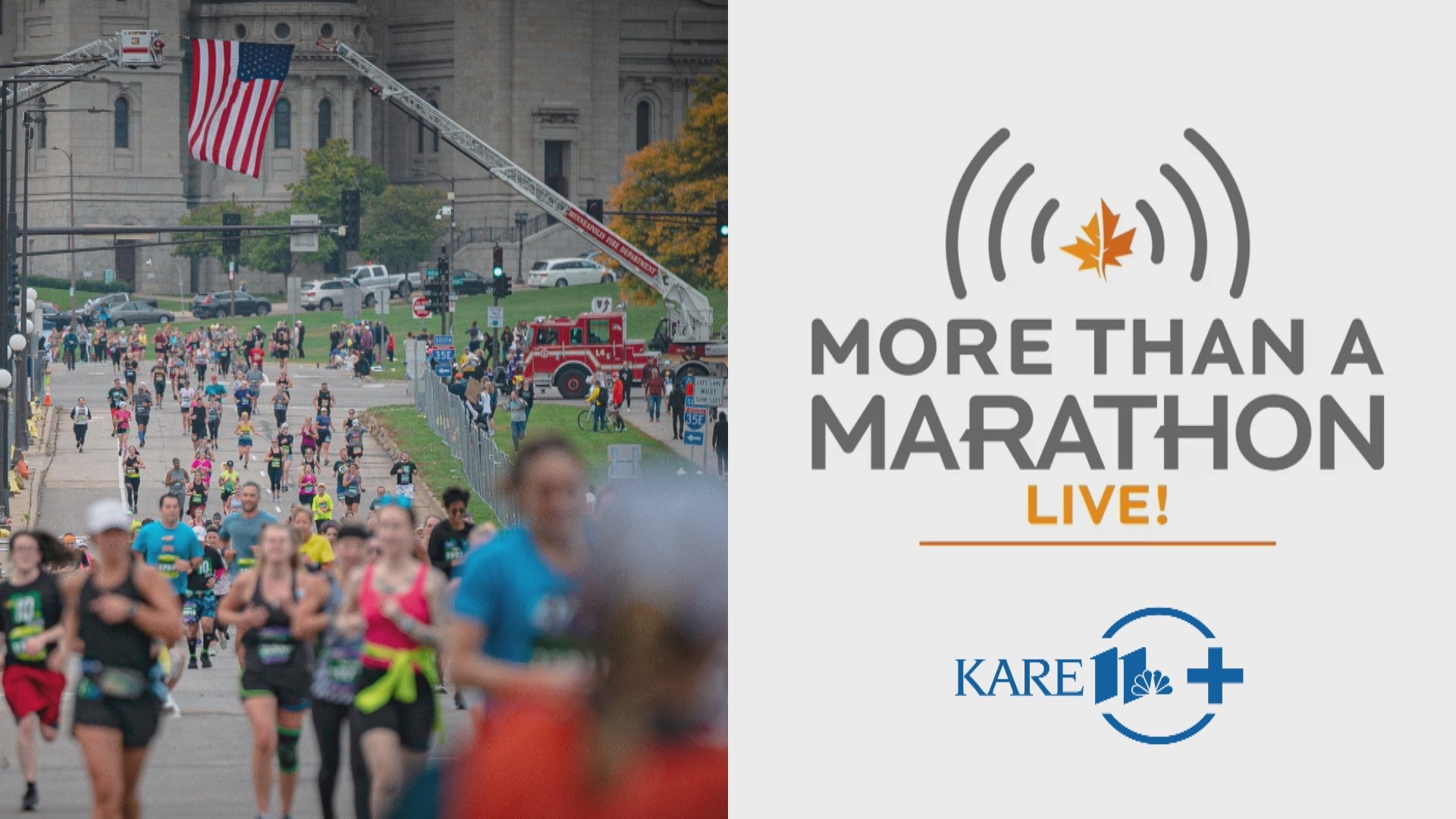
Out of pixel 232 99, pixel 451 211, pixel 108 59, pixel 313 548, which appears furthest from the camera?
pixel 451 211

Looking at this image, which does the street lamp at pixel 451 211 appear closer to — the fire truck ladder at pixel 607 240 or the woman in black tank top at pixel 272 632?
the fire truck ladder at pixel 607 240

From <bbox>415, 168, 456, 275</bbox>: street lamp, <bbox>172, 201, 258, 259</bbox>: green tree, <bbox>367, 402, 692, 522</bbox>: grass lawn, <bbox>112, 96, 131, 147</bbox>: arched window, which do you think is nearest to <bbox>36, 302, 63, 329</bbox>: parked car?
<bbox>172, 201, 258, 259</bbox>: green tree

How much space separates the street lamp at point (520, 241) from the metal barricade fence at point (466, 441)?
40.8 metres

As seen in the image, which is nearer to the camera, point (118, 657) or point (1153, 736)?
point (1153, 736)

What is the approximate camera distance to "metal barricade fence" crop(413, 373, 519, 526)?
99.4ft

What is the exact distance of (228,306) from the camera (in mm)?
82375

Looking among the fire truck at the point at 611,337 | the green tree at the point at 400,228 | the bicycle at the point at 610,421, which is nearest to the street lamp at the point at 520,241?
the green tree at the point at 400,228

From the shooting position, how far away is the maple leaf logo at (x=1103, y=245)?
283 inches

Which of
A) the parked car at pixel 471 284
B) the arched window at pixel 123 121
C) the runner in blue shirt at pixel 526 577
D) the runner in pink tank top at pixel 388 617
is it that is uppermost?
the arched window at pixel 123 121

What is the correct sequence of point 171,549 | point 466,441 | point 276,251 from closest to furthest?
point 171,549 < point 466,441 < point 276,251

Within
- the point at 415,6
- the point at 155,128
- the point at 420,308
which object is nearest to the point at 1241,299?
the point at 420,308

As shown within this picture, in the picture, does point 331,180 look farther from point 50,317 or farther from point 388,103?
point 50,317

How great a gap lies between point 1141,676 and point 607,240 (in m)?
45.3

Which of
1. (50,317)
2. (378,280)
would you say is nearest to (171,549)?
(50,317)
